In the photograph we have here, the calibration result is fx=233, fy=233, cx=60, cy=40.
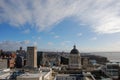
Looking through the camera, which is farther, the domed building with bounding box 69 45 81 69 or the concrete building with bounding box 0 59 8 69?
the concrete building with bounding box 0 59 8 69

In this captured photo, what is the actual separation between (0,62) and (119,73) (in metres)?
42.8

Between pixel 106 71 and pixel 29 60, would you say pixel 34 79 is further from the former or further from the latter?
pixel 29 60

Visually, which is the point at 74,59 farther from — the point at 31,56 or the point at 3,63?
the point at 3,63

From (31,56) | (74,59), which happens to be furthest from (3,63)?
(74,59)

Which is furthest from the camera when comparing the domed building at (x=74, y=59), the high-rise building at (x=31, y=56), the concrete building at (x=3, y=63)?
the high-rise building at (x=31, y=56)

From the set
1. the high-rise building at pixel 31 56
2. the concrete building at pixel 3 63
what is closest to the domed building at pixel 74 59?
the high-rise building at pixel 31 56

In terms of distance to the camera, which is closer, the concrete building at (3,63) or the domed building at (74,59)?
the domed building at (74,59)

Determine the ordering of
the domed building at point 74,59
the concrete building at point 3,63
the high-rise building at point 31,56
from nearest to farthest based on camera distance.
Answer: the domed building at point 74,59 < the concrete building at point 3,63 < the high-rise building at point 31,56

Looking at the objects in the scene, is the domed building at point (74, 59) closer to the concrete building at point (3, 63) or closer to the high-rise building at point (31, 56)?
the high-rise building at point (31, 56)

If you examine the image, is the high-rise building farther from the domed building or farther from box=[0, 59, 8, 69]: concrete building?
the domed building

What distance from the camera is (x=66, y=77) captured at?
5878 centimetres

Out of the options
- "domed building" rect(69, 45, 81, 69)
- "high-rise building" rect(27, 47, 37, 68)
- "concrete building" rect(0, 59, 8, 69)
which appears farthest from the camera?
"high-rise building" rect(27, 47, 37, 68)

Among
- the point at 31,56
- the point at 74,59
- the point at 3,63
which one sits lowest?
the point at 3,63

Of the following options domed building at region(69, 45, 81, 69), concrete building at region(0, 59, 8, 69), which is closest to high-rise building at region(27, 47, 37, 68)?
concrete building at region(0, 59, 8, 69)
